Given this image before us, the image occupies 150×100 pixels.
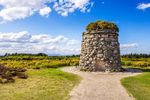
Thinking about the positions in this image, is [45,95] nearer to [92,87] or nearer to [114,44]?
[92,87]

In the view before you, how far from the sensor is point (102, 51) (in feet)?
123

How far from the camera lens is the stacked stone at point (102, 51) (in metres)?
37.3

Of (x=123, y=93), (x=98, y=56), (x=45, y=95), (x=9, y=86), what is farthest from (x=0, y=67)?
(x=123, y=93)

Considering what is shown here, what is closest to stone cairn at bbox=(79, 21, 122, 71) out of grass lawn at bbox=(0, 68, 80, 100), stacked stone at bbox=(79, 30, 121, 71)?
stacked stone at bbox=(79, 30, 121, 71)

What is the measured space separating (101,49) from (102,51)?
262mm

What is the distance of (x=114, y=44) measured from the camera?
37.8 m

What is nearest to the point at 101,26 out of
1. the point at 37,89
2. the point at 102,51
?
the point at 102,51

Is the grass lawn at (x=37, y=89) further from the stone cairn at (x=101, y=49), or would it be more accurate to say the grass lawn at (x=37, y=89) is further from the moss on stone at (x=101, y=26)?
the moss on stone at (x=101, y=26)

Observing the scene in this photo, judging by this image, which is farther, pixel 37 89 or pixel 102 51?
pixel 102 51

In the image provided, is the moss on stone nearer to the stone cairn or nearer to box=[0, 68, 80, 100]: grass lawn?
the stone cairn

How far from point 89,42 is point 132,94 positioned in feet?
58.4

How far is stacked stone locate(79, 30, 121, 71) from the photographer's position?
37.3 metres

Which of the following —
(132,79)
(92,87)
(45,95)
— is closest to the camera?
(45,95)

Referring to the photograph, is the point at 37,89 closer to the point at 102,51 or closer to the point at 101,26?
the point at 102,51
